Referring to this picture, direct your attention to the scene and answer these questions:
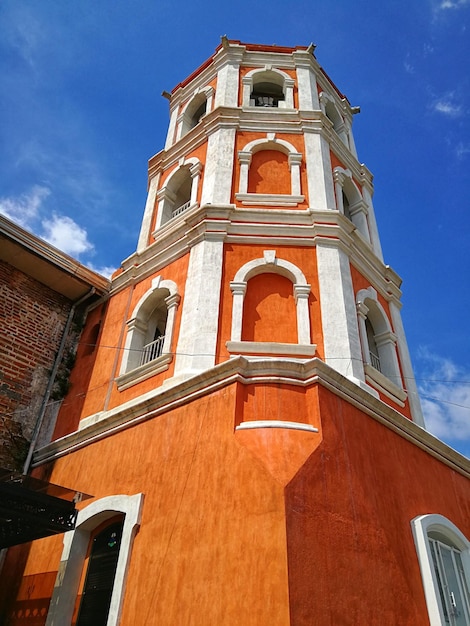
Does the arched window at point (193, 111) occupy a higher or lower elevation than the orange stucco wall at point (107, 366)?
higher

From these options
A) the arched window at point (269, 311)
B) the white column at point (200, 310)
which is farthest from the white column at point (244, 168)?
the arched window at point (269, 311)

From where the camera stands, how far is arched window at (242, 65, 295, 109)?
14.3m

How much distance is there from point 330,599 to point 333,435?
203 centimetres

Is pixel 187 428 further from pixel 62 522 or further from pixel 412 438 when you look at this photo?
pixel 412 438

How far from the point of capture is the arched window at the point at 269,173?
36.9ft

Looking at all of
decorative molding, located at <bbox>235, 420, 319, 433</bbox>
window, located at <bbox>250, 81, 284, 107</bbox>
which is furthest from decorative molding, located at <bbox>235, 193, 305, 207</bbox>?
decorative molding, located at <bbox>235, 420, 319, 433</bbox>

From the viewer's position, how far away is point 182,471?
700 cm

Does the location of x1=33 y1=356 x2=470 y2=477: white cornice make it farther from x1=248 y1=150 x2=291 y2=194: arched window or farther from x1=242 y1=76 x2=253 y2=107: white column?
x1=242 y1=76 x2=253 y2=107: white column

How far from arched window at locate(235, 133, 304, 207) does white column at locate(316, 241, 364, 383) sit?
1.80 metres

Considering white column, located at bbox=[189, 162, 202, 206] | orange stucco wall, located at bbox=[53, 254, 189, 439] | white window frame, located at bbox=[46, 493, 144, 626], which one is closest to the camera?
white window frame, located at bbox=[46, 493, 144, 626]

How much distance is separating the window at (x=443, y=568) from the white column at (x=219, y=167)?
7201mm

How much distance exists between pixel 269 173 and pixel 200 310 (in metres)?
4.50

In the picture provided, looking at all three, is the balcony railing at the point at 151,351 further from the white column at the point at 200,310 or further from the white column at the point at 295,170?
the white column at the point at 295,170

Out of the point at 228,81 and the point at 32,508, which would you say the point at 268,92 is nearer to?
the point at 228,81
